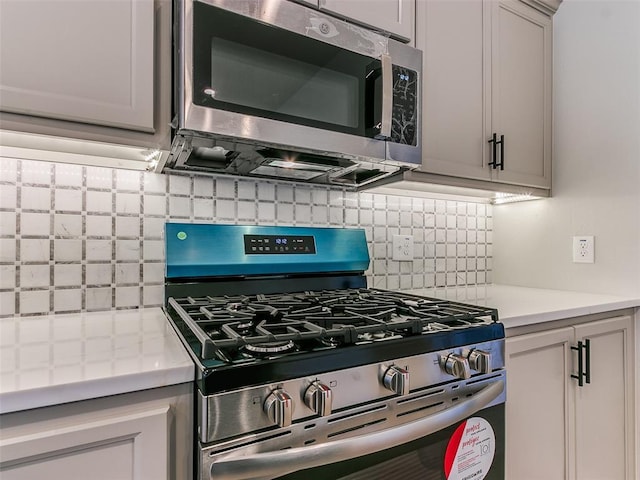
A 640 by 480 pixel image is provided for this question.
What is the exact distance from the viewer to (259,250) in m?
1.32

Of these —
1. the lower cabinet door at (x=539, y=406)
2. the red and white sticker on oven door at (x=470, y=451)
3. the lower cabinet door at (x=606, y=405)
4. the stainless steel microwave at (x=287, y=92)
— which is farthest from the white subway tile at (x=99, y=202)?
the lower cabinet door at (x=606, y=405)

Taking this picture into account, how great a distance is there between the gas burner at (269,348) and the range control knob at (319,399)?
0.08m

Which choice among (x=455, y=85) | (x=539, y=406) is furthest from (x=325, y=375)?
(x=455, y=85)

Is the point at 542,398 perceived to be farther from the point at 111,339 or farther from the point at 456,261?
the point at 111,339

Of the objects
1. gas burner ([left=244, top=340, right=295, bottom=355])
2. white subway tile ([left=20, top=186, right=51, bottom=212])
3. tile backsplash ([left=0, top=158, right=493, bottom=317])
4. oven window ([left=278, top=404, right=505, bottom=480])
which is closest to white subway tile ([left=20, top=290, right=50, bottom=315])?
tile backsplash ([left=0, top=158, right=493, bottom=317])

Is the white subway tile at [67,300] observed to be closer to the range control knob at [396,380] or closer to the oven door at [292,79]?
the oven door at [292,79]

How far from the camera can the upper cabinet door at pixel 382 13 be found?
115cm

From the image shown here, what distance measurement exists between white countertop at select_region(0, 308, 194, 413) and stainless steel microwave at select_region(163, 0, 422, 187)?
481 millimetres

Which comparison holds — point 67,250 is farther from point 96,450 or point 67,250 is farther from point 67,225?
point 96,450

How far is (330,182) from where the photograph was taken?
1505mm

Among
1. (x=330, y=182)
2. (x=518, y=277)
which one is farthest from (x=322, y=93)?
(x=518, y=277)

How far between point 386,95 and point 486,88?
651 mm

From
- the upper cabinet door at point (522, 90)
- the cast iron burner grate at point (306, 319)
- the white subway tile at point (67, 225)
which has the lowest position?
the cast iron burner grate at point (306, 319)

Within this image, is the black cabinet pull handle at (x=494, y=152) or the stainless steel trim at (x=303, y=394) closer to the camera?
the stainless steel trim at (x=303, y=394)
